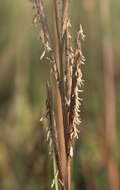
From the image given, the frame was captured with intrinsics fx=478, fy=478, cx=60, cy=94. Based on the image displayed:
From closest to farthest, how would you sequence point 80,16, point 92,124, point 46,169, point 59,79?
point 59,79
point 46,169
point 92,124
point 80,16

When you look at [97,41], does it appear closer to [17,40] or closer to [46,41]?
[17,40]

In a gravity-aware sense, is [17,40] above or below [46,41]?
above

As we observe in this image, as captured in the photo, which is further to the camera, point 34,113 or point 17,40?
point 17,40

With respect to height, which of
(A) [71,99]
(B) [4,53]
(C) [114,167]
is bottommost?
(C) [114,167]

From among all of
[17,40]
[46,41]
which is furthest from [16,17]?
[46,41]

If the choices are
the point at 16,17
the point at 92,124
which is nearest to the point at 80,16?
the point at 16,17

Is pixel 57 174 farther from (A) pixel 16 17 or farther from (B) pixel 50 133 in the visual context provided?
(A) pixel 16 17

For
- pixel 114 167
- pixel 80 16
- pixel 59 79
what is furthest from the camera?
pixel 80 16
